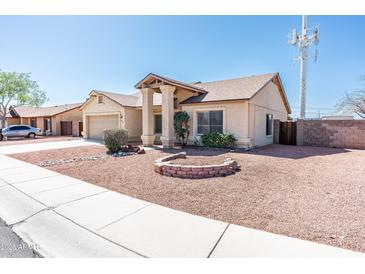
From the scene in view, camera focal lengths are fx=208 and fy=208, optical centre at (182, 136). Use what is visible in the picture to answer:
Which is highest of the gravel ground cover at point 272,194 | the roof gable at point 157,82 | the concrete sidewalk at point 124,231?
the roof gable at point 157,82

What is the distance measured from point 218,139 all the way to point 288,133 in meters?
7.06

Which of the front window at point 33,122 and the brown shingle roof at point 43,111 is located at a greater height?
the brown shingle roof at point 43,111

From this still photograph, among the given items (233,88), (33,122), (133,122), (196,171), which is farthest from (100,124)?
(33,122)

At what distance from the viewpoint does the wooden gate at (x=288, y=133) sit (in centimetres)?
1606

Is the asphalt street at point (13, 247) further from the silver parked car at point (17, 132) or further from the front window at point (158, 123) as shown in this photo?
the silver parked car at point (17, 132)

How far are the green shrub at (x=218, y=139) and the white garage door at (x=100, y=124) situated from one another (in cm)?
1012

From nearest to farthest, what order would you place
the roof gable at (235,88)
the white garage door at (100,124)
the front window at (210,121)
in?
the roof gable at (235,88), the front window at (210,121), the white garage door at (100,124)

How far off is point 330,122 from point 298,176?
34.9 feet

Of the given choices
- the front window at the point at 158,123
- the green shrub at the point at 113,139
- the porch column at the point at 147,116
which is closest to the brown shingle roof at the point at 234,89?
the porch column at the point at 147,116

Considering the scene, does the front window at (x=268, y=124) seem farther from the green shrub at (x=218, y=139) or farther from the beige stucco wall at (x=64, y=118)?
the beige stucco wall at (x=64, y=118)

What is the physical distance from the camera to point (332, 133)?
47.9ft

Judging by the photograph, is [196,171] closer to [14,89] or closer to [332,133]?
[332,133]

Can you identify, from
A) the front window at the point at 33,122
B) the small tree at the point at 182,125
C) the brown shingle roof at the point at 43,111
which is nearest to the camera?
the small tree at the point at 182,125

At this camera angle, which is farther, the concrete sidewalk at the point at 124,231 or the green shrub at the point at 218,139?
the green shrub at the point at 218,139
